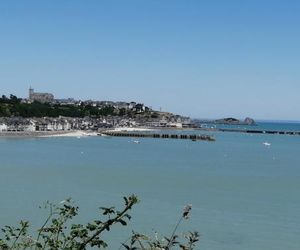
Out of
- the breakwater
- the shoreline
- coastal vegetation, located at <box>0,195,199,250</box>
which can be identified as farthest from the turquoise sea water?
the breakwater

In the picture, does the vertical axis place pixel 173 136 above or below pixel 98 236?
below

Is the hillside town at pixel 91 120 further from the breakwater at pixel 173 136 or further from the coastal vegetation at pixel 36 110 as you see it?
the breakwater at pixel 173 136

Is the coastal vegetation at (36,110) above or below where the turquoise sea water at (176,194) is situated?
above

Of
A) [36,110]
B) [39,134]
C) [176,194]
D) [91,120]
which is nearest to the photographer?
[176,194]

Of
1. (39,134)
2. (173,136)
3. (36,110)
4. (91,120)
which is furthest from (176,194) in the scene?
(91,120)

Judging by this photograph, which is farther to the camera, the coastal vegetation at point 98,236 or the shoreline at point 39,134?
the shoreline at point 39,134

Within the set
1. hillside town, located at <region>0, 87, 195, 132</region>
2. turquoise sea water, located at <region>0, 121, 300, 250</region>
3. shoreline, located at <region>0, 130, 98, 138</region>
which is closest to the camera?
turquoise sea water, located at <region>0, 121, 300, 250</region>

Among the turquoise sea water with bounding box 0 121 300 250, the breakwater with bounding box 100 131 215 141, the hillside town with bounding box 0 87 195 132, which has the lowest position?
the turquoise sea water with bounding box 0 121 300 250

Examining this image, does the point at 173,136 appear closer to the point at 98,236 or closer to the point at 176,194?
the point at 176,194

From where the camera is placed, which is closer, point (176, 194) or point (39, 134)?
point (176, 194)

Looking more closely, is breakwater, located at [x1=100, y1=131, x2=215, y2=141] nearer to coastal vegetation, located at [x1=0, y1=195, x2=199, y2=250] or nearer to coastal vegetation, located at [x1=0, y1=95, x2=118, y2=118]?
coastal vegetation, located at [x1=0, y1=95, x2=118, y2=118]

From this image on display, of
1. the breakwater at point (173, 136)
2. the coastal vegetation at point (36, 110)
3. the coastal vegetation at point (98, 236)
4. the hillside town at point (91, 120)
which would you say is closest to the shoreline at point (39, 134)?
the hillside town at point (91, 120)

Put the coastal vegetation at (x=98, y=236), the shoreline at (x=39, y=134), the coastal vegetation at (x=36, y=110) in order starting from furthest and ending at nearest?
1. the coastal vegetation at (x=36, y=110)
2. the shoreline at (x=39, y=134)
3. the coastal vegetation at (x=98, y=236)

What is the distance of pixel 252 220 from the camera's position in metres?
16.7
